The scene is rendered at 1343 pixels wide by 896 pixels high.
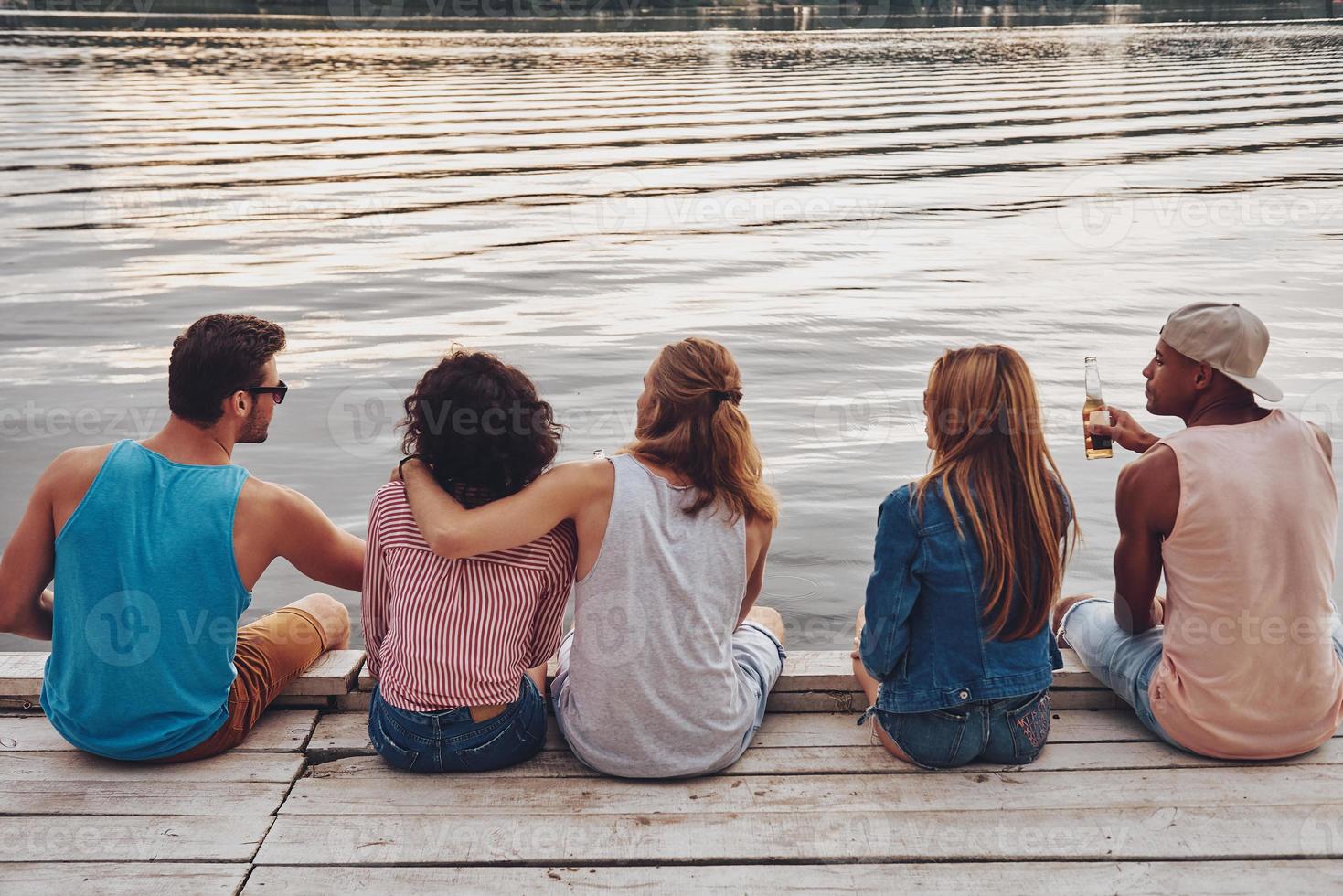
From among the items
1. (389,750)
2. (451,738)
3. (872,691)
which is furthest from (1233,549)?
(389,750)

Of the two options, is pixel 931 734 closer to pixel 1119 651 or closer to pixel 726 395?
pixel 1119 651

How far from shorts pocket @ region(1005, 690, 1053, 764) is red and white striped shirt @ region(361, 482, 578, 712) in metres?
1.19

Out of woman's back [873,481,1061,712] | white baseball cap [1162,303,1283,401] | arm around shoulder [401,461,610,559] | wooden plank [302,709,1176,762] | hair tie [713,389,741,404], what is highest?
white baseball cap [1162,303,1283,401]

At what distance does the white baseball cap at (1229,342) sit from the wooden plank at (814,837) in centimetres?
103

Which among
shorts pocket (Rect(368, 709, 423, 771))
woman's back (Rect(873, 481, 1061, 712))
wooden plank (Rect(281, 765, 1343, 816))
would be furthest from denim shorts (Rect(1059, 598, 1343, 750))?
shorts pocket (Rect(368, 709, 423, 771))

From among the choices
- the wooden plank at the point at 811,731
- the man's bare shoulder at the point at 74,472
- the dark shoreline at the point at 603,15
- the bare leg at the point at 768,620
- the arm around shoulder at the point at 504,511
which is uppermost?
the dark shoreline at the point at 603,15

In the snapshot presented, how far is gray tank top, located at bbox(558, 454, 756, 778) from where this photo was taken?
9.77ft

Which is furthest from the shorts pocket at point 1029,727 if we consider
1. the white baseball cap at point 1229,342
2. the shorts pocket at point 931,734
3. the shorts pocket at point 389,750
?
the shorts pocket at point 389,750

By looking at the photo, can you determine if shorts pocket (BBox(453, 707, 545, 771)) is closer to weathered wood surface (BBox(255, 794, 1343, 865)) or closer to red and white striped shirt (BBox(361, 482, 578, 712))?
red and white striped shirt (BBox(361, 482, 578, 712))

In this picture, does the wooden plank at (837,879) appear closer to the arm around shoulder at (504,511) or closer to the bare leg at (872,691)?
the bare leg at (872,691)

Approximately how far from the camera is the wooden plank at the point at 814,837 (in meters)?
2.77

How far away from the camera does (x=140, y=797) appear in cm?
302

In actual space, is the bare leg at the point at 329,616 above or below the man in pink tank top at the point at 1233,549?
below

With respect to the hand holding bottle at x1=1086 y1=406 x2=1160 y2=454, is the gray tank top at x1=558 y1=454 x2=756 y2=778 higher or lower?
lower
